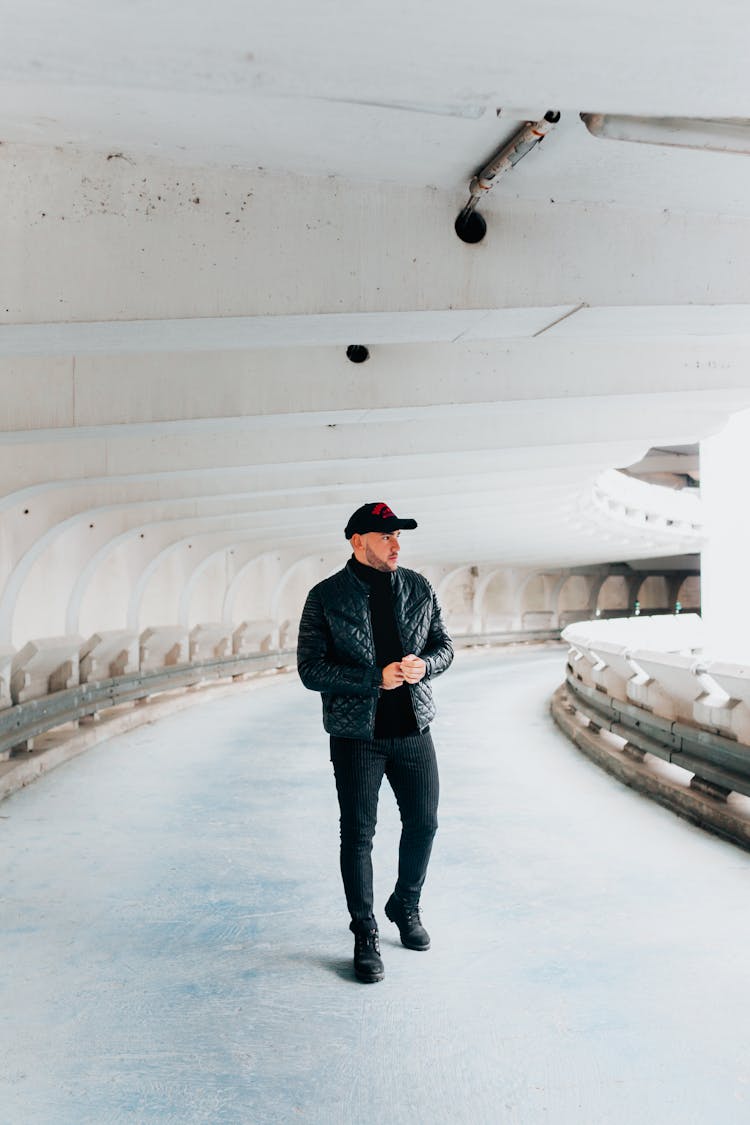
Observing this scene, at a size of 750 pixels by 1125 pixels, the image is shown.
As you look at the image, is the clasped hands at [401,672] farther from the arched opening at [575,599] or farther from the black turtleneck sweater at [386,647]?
the arched opening at [575,599]

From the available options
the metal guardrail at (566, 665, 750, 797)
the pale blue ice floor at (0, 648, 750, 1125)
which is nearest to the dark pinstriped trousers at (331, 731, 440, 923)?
the pale blue ice floor at (0, 648, 750, 1125)

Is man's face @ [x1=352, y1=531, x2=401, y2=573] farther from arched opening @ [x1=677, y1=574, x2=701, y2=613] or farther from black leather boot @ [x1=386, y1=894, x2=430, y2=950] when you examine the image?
arched opening @ [x1=677, y1=574, x2=701, y2=613]

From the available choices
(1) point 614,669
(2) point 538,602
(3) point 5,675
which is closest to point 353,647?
(1) point 614,669

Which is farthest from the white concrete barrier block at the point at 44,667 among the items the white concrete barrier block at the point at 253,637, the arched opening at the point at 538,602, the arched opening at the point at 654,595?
the arched opening at the point at 654,595

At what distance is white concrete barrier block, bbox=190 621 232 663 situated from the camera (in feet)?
57.8

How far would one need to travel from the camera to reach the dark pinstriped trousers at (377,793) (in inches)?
179

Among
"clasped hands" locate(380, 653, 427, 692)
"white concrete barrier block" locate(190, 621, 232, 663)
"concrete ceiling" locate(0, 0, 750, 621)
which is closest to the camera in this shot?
"concrete ceiling" locate(0, 0, 750, 621)

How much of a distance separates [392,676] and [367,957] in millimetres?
1189

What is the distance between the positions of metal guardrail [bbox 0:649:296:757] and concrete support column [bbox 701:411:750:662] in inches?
331

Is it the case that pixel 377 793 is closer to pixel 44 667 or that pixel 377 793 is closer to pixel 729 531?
pixel 44 667

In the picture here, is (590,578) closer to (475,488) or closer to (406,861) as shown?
(475,488)

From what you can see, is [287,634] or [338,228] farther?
[287,634]

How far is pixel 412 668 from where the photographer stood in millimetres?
4520

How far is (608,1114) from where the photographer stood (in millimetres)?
3135
